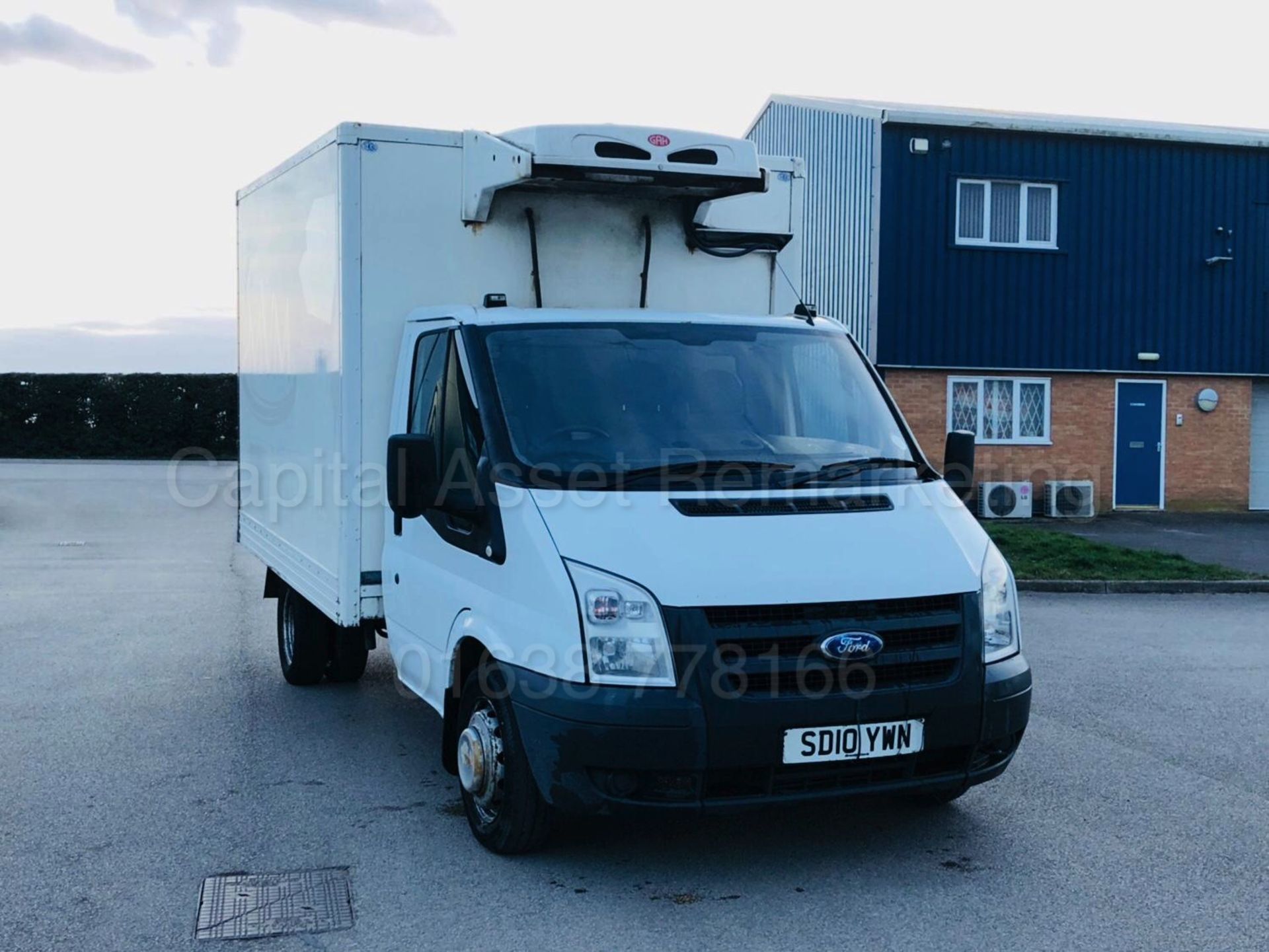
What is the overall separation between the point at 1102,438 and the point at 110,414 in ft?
94.7

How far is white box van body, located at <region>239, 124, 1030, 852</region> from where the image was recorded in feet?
15.6

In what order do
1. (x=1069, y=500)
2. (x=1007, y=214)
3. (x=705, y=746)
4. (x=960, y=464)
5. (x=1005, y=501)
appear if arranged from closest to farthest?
(x=705, y=746) < (x=960, y=464) < (x=1005, y=501) < (x=1069, y=500) < (x=1007, y=214)

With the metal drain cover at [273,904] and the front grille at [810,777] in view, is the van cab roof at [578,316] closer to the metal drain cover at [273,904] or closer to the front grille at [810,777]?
the front grille at [810,777]

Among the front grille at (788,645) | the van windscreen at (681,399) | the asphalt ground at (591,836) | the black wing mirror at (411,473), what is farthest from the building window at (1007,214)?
the front grille at (788,645)

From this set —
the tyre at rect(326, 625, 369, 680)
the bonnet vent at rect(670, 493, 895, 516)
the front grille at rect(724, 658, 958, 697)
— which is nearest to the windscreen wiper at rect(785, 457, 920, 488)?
the bonnet vent at rect(670, 493, 895, 516)

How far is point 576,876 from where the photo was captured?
512cm

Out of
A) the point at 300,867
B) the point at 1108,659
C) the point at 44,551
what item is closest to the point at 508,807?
the point at 300,867

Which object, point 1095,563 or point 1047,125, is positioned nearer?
point 1095,563

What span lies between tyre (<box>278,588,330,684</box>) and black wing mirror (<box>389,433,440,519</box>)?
10.1 ft

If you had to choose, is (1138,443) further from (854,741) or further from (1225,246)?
(854,741)

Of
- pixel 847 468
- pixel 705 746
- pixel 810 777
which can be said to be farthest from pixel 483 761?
pixel 847 468

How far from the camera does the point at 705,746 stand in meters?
4.69

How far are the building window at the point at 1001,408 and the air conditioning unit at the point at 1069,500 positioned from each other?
1.11 metres

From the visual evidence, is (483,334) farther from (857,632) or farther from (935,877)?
(935,877)
